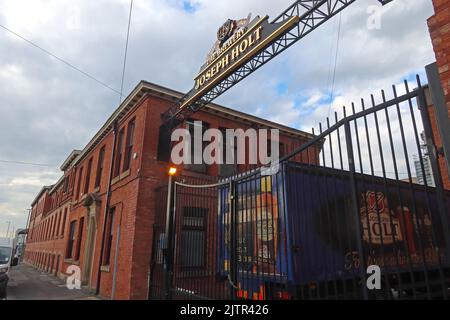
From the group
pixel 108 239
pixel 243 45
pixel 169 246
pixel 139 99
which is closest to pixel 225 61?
pixel 243 45

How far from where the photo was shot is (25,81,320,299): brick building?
34.3 feet

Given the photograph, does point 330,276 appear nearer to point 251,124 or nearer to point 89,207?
point 251,124

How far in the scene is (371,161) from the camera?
3332mm

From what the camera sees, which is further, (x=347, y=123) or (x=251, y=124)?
(x=251, y=124)

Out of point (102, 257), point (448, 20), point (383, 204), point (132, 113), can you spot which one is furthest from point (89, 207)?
point (448, 20)

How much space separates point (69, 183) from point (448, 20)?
86.3ft

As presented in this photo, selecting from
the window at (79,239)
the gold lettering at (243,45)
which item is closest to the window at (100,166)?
the window at (79,239)

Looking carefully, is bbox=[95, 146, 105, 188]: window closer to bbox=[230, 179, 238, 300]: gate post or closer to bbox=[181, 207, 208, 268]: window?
bbox=[181, 207, 208, 268]: window

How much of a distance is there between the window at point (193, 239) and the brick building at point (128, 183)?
4.73 feet

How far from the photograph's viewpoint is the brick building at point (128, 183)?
1045 cm

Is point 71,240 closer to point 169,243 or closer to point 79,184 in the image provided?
point 79,184

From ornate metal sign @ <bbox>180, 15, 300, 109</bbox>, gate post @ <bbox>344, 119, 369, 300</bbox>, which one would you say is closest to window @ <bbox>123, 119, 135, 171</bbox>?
ornate metal sign @ <bbox>180, 15, 300, 109</bbox>
